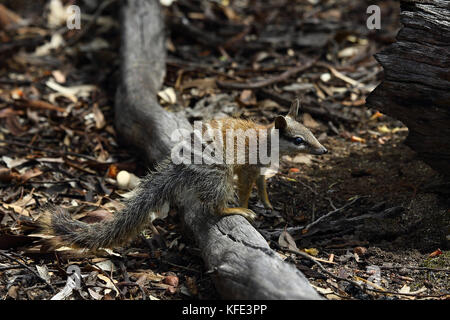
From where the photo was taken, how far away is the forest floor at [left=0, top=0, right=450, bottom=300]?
378 cm

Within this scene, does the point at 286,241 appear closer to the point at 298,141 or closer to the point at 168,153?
the point at 298,141

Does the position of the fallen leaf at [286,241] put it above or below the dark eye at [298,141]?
below

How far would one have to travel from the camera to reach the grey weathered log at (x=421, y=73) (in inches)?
157

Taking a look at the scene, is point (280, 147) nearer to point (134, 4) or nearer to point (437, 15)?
point (437, 15)

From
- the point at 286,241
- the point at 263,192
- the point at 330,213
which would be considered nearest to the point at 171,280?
the point at 286,241

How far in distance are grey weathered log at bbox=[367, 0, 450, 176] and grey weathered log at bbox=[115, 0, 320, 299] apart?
176 cm

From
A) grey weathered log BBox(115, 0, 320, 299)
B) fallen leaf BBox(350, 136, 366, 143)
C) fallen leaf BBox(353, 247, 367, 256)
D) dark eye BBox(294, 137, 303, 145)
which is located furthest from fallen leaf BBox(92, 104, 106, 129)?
fallen leaf BBox(353, 247, 367, 256)

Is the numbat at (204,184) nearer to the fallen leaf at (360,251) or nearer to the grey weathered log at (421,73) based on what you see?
the grey weathered log at (421,73)

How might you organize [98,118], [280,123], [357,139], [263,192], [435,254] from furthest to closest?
1. [98,118]
2. [357,139]
3. [263,192]
4. [280,123]
5. [435,254]

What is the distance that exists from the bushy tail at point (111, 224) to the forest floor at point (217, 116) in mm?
144

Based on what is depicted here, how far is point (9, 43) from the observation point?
761cm

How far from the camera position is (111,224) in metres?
3.94

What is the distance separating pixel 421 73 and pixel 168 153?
2430mm

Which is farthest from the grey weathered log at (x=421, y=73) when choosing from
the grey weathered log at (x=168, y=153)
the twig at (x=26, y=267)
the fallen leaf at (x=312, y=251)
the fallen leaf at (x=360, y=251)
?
the twig at (x=26, y=267)
